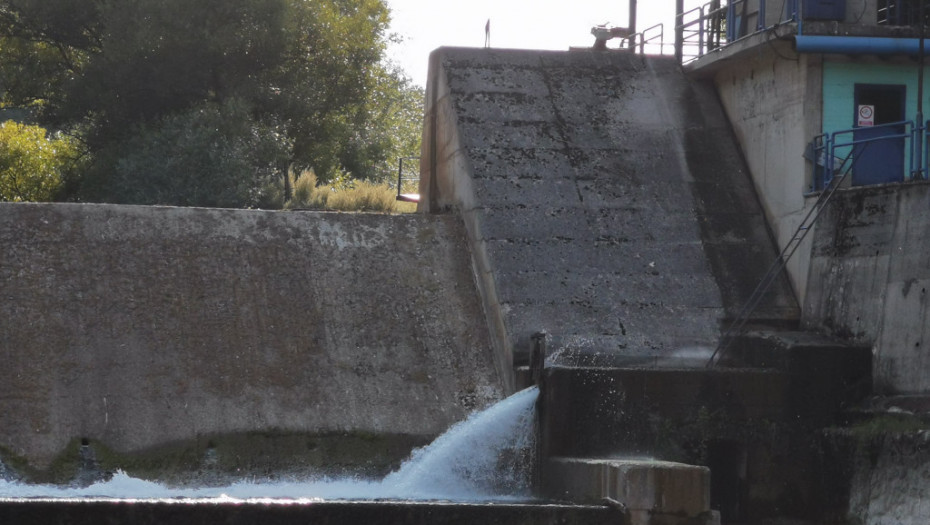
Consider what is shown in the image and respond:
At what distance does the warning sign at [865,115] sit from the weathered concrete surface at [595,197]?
168 centimetres

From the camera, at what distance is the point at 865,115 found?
1605 centimetres

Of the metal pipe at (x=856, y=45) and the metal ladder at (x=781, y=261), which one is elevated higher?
the metal pipe at (x=856, y=45)

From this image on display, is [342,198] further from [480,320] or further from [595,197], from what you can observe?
[480,320]

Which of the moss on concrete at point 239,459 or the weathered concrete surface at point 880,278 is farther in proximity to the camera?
Result: the weathered concrete surface at point 880,278

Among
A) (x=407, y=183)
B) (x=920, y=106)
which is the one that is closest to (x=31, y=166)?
(x=407, y=183)

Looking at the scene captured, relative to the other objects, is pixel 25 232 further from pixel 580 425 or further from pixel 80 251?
pixel 580 425

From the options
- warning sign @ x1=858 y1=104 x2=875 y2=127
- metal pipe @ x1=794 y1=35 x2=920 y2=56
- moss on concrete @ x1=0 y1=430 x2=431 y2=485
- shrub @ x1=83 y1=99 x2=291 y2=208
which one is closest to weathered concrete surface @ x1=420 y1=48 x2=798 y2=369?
warning sign @ x1=858 y1=104 x2=875 y2=127

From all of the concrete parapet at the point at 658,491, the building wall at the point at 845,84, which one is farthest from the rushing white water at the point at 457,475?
the building wall at the point at 845,84

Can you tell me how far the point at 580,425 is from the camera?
41.9ft

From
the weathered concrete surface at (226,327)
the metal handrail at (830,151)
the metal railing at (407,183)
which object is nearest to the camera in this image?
the weathered concrete surface at (226,327)

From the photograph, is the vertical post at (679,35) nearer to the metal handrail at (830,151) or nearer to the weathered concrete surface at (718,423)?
the metal handrail at (830,151)

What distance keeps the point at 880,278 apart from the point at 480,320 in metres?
4.44

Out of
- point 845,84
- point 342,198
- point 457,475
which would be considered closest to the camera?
point 457,475

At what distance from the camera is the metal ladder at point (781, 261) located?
15008 millimetres
